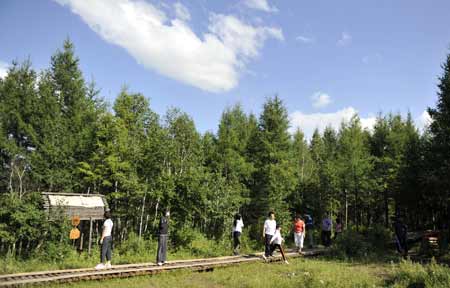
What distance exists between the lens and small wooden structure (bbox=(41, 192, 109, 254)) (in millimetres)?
15469

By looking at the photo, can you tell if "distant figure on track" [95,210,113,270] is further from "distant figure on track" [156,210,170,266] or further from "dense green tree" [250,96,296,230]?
"dense green tree" [250,96,296,230]

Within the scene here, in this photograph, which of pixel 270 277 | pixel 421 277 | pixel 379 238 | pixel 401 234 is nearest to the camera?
pixel 421 277

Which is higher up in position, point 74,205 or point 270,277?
point 74,205

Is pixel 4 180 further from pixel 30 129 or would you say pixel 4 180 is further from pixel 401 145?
pixel 401 145

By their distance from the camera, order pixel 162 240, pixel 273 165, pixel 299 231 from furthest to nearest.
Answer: pixel 273 165, pixel 299 231, pixel 162 240

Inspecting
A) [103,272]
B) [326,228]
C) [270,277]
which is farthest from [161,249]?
[326,228]

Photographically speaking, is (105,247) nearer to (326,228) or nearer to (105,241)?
(105,241)

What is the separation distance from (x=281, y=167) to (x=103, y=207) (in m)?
13.1

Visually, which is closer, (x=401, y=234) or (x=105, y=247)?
(x=105, y=247)

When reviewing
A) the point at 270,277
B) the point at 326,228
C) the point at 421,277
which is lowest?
the point at 270,277

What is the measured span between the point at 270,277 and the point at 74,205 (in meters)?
10.2

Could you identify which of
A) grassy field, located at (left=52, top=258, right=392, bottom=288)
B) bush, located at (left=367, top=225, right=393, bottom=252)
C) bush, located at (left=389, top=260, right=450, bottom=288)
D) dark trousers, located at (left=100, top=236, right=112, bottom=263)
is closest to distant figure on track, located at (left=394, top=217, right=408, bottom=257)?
bush, located at (left=367, top=225, right=393, bottom=252)

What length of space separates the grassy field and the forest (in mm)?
6531

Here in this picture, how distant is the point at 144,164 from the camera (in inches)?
851
